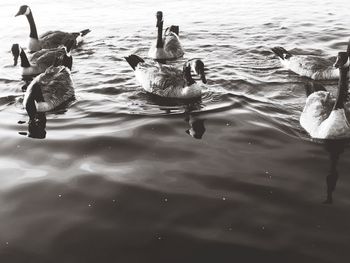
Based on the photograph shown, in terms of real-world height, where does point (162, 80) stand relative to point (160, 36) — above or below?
below

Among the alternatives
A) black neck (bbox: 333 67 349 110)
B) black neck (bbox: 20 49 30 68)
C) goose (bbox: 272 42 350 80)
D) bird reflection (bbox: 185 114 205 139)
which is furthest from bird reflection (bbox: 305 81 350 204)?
black neck (bbox: 20 49 30 68)

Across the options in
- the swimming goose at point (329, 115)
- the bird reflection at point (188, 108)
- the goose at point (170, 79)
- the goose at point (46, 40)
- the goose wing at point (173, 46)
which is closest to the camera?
the swimming goose at point (329, 115)

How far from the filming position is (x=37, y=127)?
1036 cm

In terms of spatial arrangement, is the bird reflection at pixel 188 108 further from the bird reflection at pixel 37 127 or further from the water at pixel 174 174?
the bird reflection at pixel 37 127

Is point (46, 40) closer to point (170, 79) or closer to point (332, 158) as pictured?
point (170, 79)

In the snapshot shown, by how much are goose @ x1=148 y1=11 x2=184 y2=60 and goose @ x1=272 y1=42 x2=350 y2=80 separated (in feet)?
12.4

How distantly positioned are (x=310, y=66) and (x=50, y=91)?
292 inches

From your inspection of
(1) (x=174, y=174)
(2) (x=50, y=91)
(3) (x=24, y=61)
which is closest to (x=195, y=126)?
(1) (x=174, y=174)

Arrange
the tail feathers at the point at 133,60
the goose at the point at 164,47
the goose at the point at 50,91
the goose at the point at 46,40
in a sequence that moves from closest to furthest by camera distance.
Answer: the goose at the point at 50,91 < the tail feathers at the point at 133,60 < the goose at the point at 164,47 < the goose at the point at 46,40

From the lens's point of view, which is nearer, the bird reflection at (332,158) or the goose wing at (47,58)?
the bird reflection at (332,158)

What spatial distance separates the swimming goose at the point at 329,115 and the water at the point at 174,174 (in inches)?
8.8

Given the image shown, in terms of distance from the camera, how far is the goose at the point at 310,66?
42.5 feet

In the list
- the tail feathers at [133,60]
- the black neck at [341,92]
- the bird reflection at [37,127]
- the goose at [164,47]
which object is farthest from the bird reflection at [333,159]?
the goose at [164,47]

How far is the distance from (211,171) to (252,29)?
1255 cm
